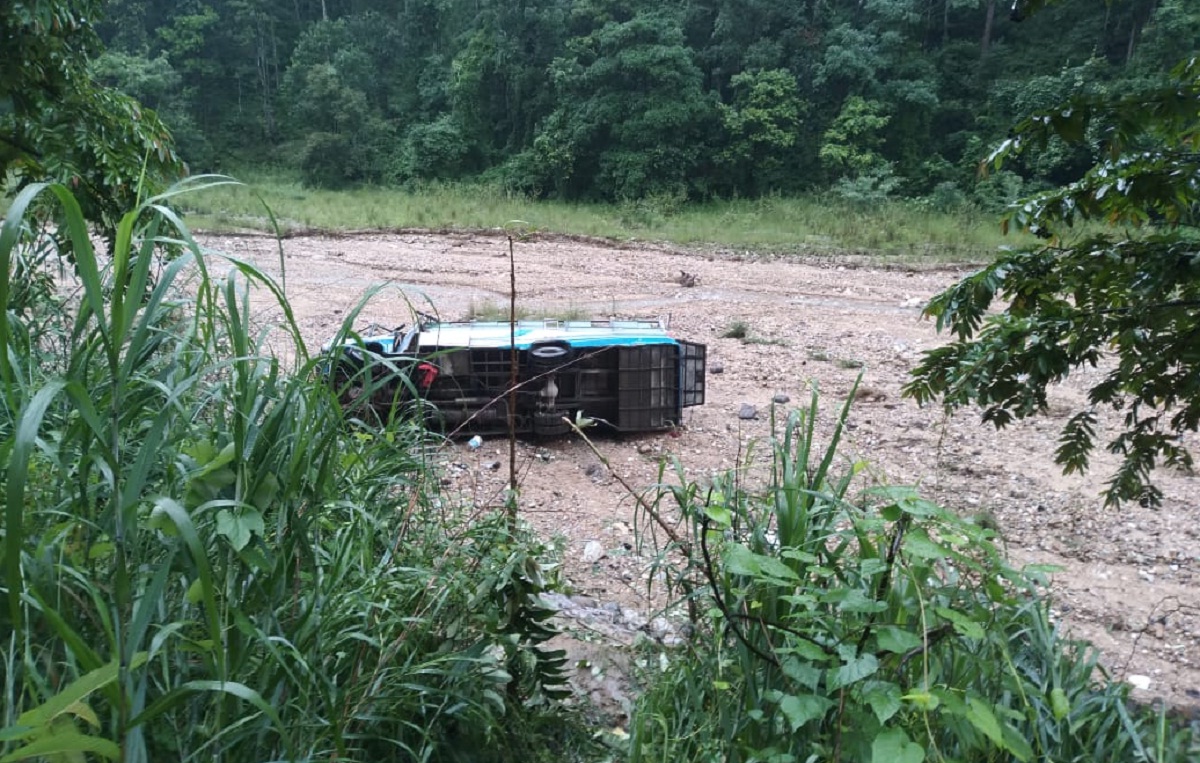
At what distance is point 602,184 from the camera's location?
2423cm

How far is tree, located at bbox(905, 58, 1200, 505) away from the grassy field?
12021 millimetres

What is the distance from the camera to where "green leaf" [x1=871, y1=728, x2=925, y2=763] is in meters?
1.26

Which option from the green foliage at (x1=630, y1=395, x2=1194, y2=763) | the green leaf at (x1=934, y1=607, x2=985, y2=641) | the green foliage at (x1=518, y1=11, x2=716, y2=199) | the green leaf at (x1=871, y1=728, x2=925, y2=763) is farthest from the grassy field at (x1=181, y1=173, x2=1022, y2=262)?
the green leaf at (x1=871, y1=728, x2=925, y2=763)

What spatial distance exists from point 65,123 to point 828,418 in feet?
15.7

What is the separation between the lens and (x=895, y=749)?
128 cm

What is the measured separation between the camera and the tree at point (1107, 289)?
2.19 metres

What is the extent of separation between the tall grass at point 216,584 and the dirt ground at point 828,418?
0.53m

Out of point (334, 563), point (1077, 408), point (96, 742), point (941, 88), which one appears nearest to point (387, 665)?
point (334, 563)

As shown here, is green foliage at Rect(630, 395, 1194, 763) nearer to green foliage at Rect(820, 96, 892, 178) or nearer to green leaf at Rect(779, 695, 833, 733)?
green leaf at Rect(779, 695, 833, 733)

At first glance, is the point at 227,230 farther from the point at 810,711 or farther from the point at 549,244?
the point at 810,711

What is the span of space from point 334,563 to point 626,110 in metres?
23.6

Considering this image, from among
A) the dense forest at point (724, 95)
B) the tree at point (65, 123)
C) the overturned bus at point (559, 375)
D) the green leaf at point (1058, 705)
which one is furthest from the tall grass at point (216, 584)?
the dense forest at point (724, 95)

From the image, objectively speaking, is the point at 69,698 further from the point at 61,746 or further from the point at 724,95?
the point at 724,95

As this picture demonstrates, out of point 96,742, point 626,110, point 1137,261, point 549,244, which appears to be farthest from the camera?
point 626,110
